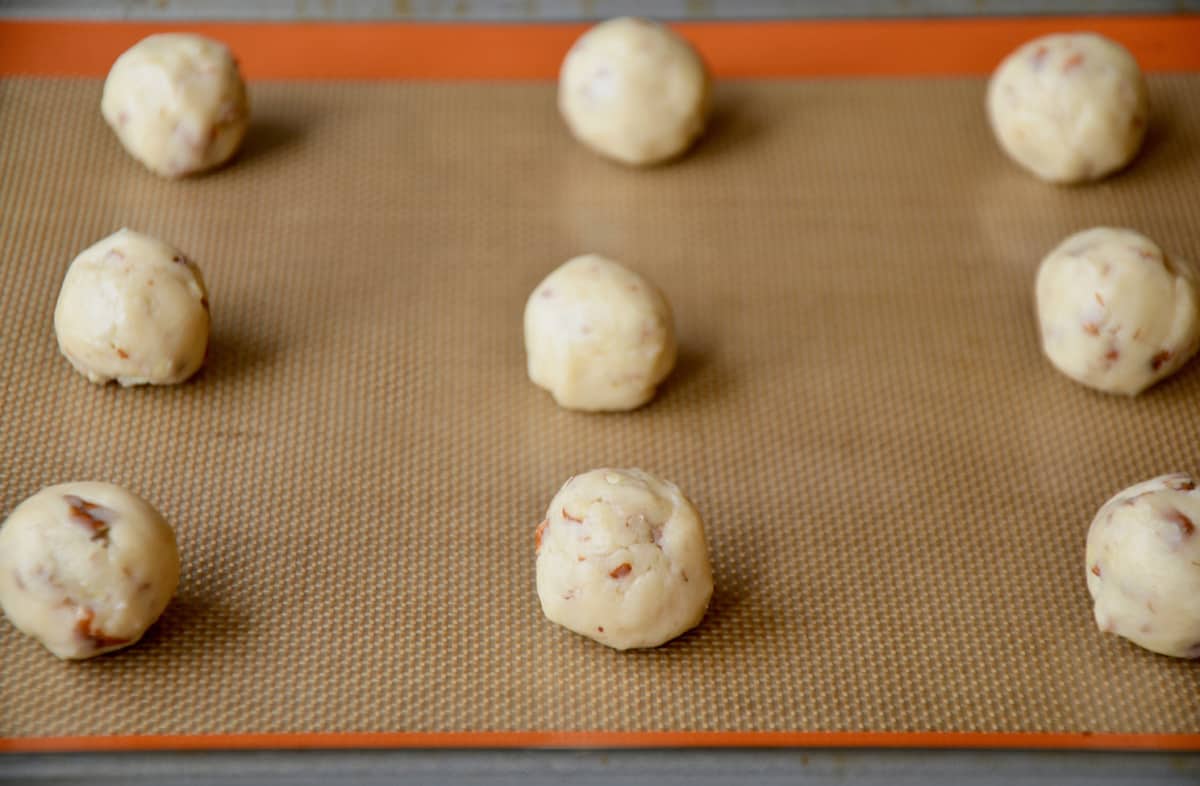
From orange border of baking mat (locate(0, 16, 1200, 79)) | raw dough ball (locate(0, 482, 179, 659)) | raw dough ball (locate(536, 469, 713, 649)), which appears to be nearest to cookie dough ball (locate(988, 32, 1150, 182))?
orange border of baking mat (locate(0, 16, 1200, 79))

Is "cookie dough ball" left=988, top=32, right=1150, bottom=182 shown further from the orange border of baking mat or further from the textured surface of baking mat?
the orange border of baking mat

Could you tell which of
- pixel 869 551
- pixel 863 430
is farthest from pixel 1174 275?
pixel 869 551

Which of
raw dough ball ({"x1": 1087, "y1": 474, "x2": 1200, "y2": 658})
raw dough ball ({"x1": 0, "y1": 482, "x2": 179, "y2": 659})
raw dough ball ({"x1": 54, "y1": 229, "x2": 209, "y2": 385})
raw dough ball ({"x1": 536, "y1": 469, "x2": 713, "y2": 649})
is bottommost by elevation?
→ raw dough ball ({"x1": 1087, "y1": 474, "x2": 1200, "y2": 658})

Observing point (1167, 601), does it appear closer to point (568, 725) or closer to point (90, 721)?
point (568, 725)

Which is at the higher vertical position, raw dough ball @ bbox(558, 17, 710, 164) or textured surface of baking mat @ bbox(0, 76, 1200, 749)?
raw dough ball @ bbox(558, 17, 710, 164)

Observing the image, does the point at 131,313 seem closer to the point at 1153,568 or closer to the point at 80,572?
the point at 80,572

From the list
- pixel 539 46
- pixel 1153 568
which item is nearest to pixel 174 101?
pixel 539 46

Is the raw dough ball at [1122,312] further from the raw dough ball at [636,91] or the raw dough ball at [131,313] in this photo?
the raw dough ball at [131,313]
